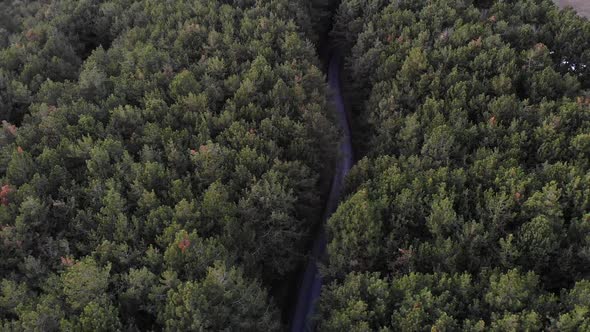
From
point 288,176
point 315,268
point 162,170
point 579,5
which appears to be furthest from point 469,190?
point 579,5

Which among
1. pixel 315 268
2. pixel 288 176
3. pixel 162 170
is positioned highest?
pixel 162 170

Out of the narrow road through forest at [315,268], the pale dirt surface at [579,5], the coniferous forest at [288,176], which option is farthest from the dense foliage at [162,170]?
the pale dirt surface at [579,5]

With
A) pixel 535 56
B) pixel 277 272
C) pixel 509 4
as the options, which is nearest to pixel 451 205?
pixel 277 272

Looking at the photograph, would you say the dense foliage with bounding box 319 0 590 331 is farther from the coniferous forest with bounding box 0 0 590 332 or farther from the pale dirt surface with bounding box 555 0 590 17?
the pale dirt surface with bounding box 555 0 590 17

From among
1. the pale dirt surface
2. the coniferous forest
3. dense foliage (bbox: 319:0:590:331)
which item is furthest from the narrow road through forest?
the pale dirt surface

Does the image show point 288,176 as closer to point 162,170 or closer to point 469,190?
point 162,170

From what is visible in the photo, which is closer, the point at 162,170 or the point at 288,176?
the point at 162,170

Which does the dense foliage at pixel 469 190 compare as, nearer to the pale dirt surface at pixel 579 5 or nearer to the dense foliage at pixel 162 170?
the dense foliage at pixel 162 170
